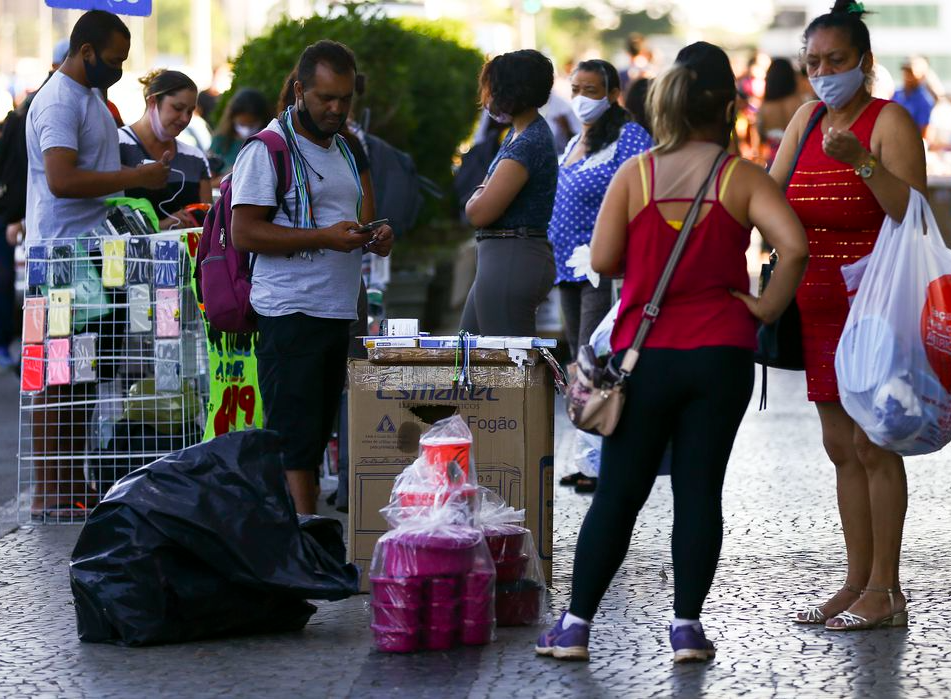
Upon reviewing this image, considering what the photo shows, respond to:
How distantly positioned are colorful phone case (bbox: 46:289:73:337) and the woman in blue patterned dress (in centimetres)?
223

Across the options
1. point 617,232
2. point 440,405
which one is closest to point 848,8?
point 617,232

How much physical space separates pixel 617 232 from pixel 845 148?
0.76 metres

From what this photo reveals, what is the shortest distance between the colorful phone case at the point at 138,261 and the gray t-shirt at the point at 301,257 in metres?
1.35

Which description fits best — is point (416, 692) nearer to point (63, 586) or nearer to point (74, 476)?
point (63, 586)

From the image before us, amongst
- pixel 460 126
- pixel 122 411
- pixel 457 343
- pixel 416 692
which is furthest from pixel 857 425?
pixel 460 126

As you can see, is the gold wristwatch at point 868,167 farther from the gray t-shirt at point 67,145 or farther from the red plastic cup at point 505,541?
the gray t-shirt at point 67,145

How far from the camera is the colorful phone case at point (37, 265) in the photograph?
22.8 ft

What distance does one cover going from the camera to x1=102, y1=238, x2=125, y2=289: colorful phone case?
6891 mm

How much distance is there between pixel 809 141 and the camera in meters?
5.16

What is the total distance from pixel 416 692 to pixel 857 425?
167 cm

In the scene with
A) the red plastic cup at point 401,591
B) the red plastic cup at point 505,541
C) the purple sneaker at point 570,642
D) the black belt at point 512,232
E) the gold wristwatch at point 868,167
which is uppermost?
the gold wristwatch at point 868,167

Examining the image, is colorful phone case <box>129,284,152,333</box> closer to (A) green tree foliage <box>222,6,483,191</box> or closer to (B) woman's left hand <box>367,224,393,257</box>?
(B) woman's left hand <box>367,224,393,257</box>

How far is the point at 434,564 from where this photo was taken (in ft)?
15.9

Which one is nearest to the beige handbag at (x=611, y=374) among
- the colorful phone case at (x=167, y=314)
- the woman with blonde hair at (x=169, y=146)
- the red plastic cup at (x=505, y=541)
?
the red plastic cup at (x=505, y=541)
